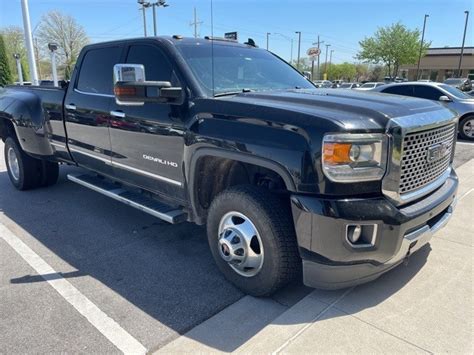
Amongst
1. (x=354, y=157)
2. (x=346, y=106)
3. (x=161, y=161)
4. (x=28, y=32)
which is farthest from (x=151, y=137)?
(x=28, y=32)

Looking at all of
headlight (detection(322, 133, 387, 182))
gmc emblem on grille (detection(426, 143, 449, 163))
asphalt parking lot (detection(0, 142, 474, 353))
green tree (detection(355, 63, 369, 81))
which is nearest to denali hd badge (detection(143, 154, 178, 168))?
asphalt parking lot (detection(0, 142, 474, 353))

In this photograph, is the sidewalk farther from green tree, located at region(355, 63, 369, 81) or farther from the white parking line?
green tree, located at region(355, 63, 369, 81)

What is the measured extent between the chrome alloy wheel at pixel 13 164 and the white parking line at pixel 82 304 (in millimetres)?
2194

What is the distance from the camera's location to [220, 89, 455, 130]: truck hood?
7.77 feet

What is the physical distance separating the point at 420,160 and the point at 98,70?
3.50 m

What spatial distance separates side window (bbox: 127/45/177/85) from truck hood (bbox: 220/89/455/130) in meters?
0.77

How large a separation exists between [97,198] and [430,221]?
4357 millimetres

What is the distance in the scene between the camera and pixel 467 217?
14.3ft

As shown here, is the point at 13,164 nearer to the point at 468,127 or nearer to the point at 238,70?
the point at 238,70

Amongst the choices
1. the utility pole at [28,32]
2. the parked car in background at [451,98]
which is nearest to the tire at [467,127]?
the parked car in background at [451,98]

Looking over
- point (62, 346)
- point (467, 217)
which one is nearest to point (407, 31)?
point (467, 217)

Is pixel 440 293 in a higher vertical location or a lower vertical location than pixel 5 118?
lower

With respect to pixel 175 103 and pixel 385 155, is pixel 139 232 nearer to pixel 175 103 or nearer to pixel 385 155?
pixel 175 103

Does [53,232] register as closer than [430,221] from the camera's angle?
No
